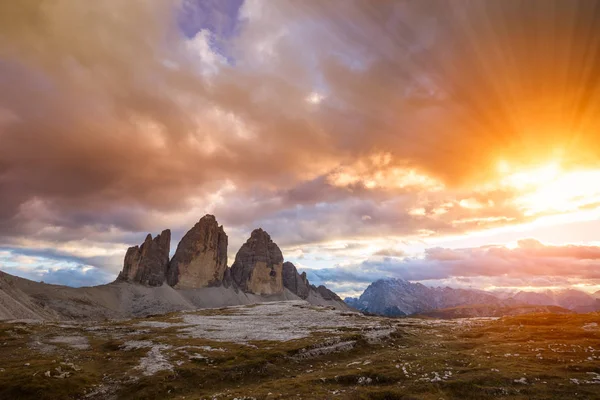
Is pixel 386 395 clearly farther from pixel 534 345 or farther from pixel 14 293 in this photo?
pixel 14 293

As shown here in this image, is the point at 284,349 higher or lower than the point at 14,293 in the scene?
lower

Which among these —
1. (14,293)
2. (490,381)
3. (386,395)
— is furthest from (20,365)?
(14,293)

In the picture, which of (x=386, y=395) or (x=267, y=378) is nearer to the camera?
(x=386, y=395)

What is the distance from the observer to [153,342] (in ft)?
247

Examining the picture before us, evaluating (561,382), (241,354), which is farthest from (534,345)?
(241,354)

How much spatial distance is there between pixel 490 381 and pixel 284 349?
3451 centimetres

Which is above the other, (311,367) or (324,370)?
(324,370)

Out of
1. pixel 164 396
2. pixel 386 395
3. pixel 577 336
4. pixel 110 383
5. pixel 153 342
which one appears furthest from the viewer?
pixel 153 342

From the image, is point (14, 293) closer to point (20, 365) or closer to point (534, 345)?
point (20, 365)

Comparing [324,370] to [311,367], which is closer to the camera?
[324,370]

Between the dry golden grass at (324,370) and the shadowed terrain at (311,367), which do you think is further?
the shadowed terrain at (311,367)

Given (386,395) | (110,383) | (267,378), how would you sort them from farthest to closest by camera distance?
(267,378)
(110,383)
(386,395)

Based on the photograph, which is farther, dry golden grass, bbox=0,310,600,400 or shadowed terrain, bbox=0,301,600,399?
shadowed terrain, bbox=0,301,600,399

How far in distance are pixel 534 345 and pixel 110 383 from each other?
68136 mm
